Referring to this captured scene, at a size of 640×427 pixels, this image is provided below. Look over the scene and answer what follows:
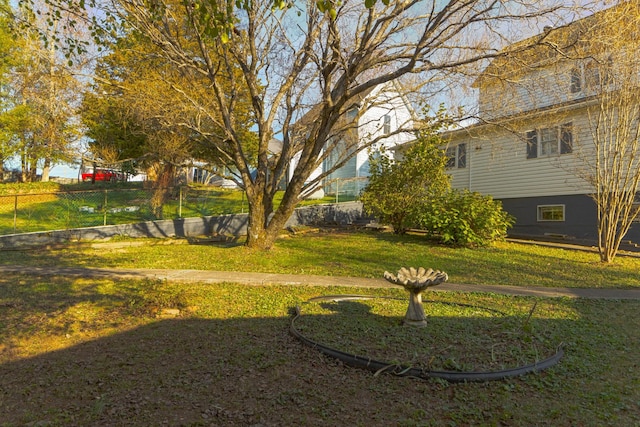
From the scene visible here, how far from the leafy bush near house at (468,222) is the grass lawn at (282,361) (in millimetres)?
5876

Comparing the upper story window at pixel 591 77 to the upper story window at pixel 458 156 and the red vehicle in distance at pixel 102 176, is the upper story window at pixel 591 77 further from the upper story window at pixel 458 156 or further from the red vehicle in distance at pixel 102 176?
the red vehicle in distance at pixel 102 176

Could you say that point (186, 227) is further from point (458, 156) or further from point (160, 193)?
point (458, 156)

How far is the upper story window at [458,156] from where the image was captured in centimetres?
1814

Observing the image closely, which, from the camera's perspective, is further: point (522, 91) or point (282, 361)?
point (522, 91)

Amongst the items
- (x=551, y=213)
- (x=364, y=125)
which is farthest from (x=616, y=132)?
(x=364, y=125)

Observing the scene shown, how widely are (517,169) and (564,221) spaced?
2.73 metres

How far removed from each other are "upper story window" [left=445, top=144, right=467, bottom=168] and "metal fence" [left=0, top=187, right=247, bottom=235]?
1127 centimetres

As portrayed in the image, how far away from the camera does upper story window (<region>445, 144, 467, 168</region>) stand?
18.1m

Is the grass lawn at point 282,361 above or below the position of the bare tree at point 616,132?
below

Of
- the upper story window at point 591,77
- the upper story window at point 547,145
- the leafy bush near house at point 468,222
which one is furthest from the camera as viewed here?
the upper story window at point 547,145

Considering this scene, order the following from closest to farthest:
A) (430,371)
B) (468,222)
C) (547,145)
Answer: (430,371) → (468,222) → (547,145)

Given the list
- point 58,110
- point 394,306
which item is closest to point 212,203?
point 58,110

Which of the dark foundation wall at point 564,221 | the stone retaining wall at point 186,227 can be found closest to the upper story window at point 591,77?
the dark foundation wall at point 564,221

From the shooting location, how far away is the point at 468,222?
1247cm
